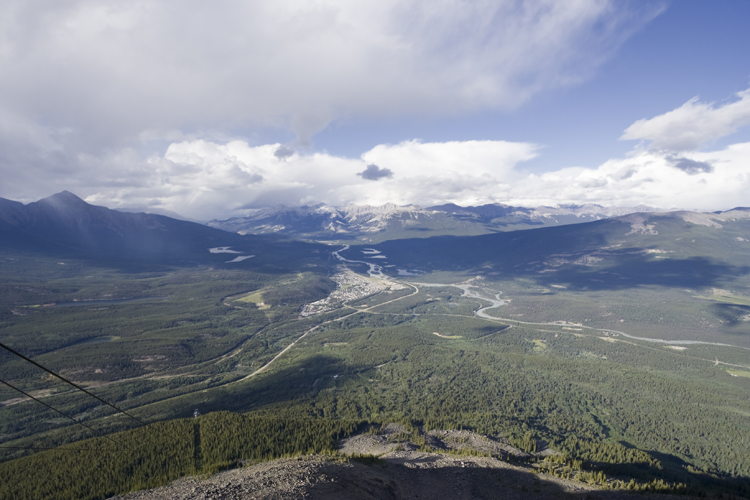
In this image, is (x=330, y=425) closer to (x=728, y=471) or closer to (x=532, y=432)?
(x=532, y=432)

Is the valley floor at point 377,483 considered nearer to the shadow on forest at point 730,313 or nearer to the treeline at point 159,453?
Answer: the treeline at point 159,453

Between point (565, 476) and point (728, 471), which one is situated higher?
point (565, 476)

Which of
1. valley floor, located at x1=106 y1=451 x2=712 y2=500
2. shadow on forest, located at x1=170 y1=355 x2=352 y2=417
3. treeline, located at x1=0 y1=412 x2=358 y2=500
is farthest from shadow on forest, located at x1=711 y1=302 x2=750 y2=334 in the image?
treeline, located at x1=0 y1=412 x2=358 y2=500

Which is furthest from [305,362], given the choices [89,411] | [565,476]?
[565,476]

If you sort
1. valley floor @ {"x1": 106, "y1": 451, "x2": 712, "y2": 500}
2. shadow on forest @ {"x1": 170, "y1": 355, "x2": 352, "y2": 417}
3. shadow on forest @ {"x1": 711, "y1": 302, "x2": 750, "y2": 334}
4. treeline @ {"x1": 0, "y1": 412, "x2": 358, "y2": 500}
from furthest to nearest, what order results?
shadow on forest @ {"x1": 711, "y1": 302, "x2": 750, "y2": 334} < shadow on forest @ {"x1": 170, "y1": 355, "x2": 352, "y2": 417} < treeline @ {"x1": 0, "y1": 412, "x2": 358, "y2": 500} < valley floor @ {"x1": 106, "y1": 451, "x2": 712, "y2": 500}

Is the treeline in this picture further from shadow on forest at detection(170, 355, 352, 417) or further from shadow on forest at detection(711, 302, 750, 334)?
shadow on forest at detection(711, 302, 750, 334)

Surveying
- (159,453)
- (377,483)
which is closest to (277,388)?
(159,453)

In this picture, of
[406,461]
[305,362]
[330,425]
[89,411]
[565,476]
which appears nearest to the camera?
[565,476]

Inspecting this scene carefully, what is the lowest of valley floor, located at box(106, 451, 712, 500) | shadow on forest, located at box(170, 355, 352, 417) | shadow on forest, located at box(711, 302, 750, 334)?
shadow on forest, located at box(170, 355, 352, 417)

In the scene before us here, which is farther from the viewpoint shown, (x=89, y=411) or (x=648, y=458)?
(x=89, y=411)

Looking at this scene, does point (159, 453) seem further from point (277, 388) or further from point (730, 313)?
point (730, 313)
